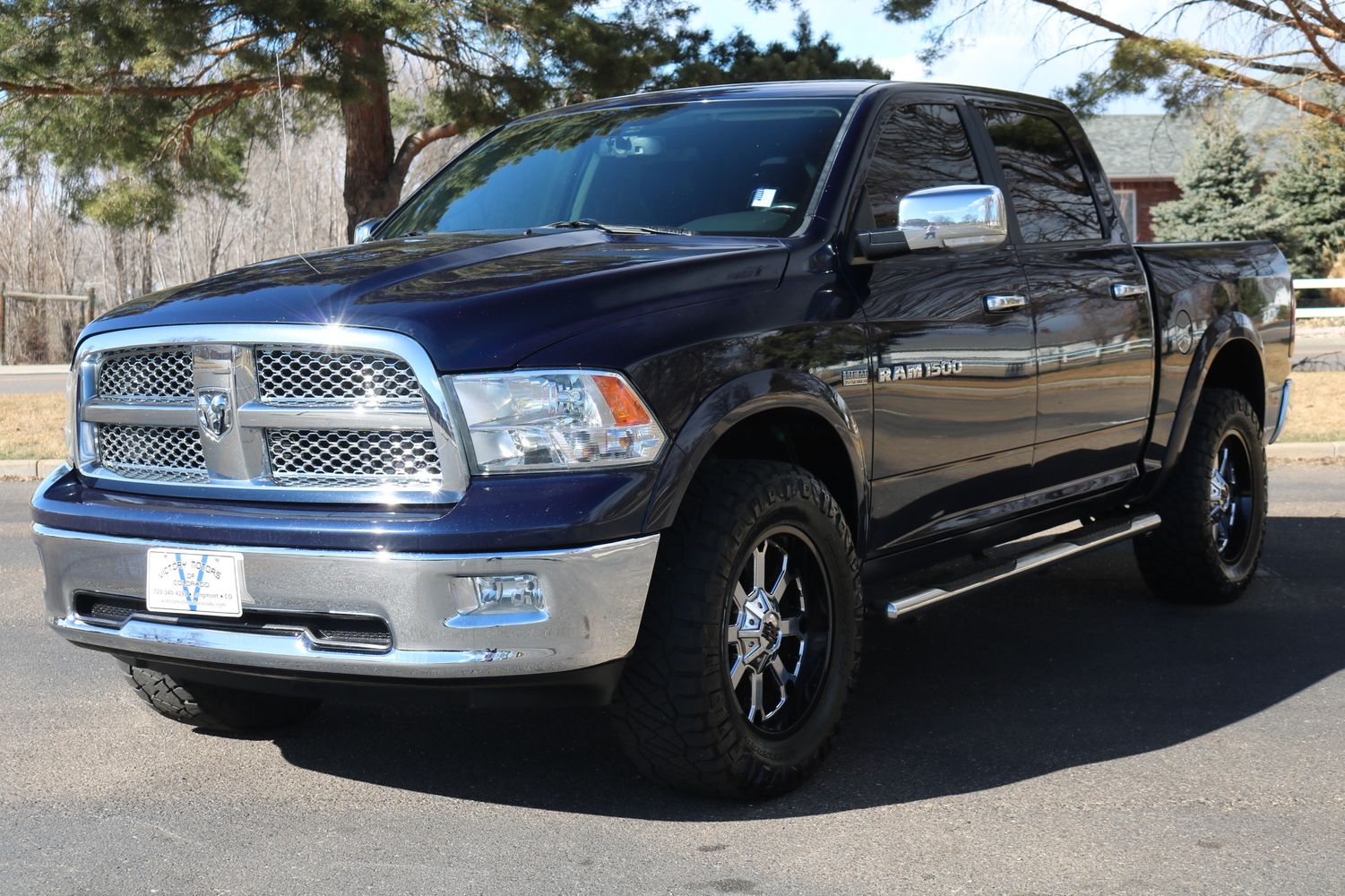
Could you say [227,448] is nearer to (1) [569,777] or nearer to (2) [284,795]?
(2) [284,795]

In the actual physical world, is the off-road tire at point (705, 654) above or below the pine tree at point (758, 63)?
below

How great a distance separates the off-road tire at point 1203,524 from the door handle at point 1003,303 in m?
1.56

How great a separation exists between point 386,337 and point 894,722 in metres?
2.10

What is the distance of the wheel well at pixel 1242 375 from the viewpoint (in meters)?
6.63

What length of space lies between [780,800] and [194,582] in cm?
157

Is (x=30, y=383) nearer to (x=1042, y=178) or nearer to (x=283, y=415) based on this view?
(x=1042, y=178)

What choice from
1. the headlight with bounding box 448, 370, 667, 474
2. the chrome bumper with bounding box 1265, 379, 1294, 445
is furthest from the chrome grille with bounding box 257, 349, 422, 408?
the chrome bumper with bounding box 1265, 379, 1294, 445

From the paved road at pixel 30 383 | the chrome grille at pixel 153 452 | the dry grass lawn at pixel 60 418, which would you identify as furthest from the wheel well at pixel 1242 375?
the paved road at pixel 30 383

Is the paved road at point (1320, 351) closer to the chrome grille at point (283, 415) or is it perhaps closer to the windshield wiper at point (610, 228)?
the windshield wiper at point (610, 228)

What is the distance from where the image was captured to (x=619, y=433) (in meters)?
3.57

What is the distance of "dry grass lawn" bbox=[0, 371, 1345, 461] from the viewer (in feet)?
39.8

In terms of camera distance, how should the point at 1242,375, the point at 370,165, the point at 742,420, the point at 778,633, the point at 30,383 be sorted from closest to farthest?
the point at 742,420, the point at 778,633, the point at 1242,375, the point at 370,165, the point at 30,383

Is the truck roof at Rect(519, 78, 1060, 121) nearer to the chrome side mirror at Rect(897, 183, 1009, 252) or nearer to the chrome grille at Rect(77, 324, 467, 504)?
the chrome side mirror at Rect(897, 183, 1009, 252)

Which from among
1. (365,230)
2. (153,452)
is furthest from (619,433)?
(365,230)
